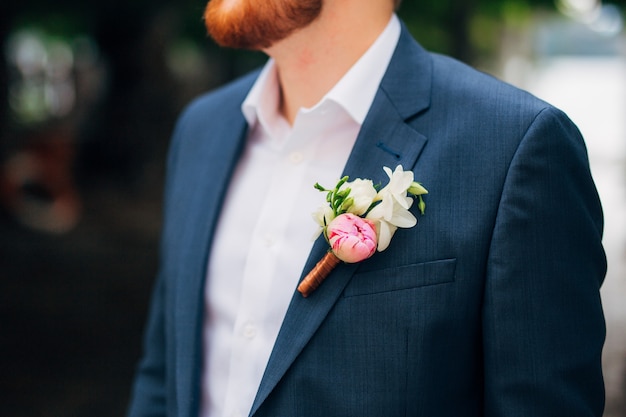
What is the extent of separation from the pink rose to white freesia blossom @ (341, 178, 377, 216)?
2 centimetres

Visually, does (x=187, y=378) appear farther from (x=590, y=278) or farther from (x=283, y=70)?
(x=590, y=278)

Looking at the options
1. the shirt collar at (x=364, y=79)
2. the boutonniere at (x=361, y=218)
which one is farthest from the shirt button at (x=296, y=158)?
the boutonniere at (x=361, y=218)

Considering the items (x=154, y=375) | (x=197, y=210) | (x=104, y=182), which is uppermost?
(x=197, y=210)

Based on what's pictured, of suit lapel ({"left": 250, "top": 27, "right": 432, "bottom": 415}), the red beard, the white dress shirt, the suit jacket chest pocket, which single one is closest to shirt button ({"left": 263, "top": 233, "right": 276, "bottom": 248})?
the white dress shirt

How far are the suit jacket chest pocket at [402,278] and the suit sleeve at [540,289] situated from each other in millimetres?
97

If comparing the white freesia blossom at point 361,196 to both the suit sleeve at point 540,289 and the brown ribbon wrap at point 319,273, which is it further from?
the suit sleeve at point 540,289

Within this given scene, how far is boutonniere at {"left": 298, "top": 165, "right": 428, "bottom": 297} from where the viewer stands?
4.86 ft

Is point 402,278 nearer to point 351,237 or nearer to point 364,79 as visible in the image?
point 351,237

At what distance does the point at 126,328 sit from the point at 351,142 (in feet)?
17.3

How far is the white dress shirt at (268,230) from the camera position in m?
1.73

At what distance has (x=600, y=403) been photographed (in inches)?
61.8

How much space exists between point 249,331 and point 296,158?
47cm

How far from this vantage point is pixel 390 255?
1546 millimetres

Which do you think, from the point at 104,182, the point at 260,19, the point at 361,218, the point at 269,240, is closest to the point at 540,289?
the point at 361,218
